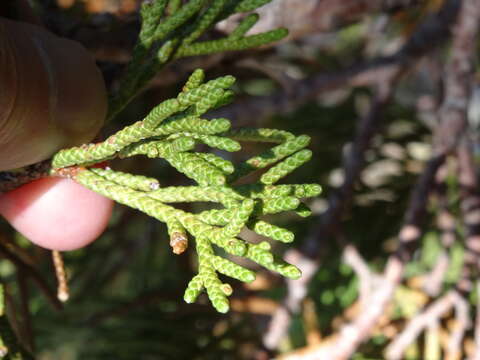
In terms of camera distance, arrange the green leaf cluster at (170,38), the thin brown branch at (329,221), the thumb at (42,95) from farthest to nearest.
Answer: the thin brown branch at (329,221), the green leaf cluster at (170,38), the thumb at (42,95)

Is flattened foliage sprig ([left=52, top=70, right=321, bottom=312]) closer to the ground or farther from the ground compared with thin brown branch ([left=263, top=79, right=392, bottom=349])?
farther from the ground

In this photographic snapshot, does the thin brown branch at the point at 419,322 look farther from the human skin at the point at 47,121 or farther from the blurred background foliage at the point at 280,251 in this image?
the human skin at the point at 47,121

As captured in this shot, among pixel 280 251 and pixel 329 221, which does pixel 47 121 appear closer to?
pixel 329 221

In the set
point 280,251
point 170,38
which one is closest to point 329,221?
point 280,251

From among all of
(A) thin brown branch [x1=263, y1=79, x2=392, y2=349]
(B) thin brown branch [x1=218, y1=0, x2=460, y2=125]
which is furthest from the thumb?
(A) thin brown branch [x1=263, y1=79, x2=392, y2=349]

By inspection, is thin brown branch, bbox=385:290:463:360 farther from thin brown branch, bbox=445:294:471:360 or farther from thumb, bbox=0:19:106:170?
thumb, bbox=0:19:106:170

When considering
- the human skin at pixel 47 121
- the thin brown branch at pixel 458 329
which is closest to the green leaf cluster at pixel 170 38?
the human skin at pixel 47 121
